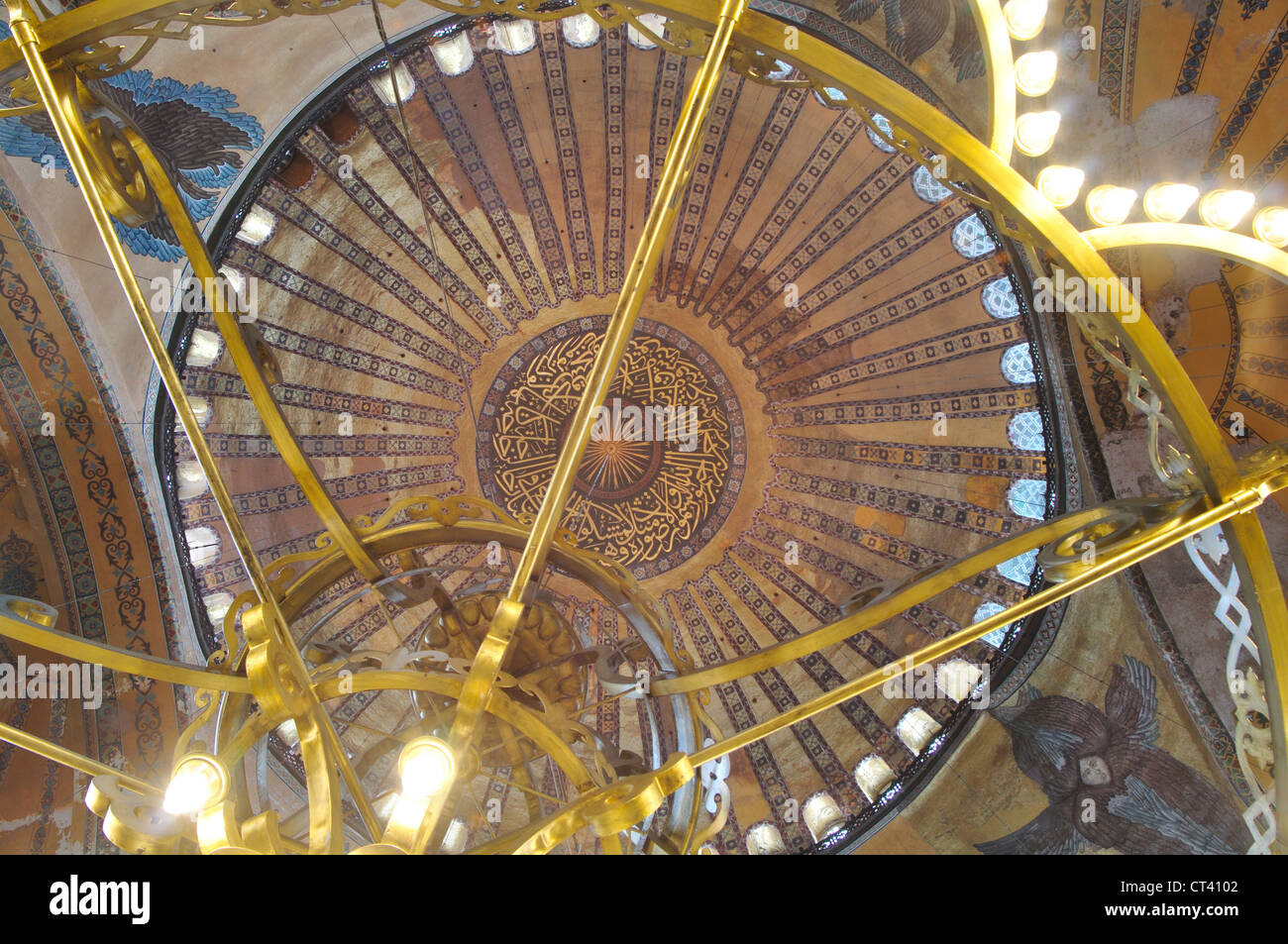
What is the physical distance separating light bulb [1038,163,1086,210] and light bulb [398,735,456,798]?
11.2 ft

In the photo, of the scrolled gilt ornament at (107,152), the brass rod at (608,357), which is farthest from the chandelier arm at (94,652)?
the scrolled gilt ornament at (107,152)

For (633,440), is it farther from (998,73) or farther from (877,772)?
(998,73)

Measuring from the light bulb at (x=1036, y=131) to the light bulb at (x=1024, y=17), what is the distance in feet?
1.13

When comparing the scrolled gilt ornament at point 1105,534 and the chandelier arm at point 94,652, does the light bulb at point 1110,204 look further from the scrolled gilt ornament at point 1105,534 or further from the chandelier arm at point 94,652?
the chandelier arm at point 94,652

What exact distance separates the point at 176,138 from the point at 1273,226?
305 inches

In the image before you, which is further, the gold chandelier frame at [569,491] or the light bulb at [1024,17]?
the light bulb at [1024,17]

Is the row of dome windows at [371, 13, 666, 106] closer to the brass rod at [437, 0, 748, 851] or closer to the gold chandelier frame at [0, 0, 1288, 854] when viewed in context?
the gold chandelier frame at [0, 0, 1288, 854]

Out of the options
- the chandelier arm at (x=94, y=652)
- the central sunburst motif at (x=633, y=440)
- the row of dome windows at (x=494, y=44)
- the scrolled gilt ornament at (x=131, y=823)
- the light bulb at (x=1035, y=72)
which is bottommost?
the scrolled gilt ornament at (x=131, y=823)

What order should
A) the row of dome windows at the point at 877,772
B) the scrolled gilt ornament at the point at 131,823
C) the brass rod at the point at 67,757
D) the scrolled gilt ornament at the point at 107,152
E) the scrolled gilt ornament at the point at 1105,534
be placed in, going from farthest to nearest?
1. the row of dome windows at the point at 877,772
2. the scrolled gilt ornament at the point at 1105,534
3. the scrolled gilt ornament at the point at 107,152
4. the brass rod at the point at 67,757
5. the scrolled gilt ornament at the point at 131,823

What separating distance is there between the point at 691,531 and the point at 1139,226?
6474 mm

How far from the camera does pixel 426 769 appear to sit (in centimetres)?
288

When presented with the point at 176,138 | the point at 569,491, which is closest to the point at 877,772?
the point at 569,491

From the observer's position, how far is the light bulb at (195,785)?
2.92m
